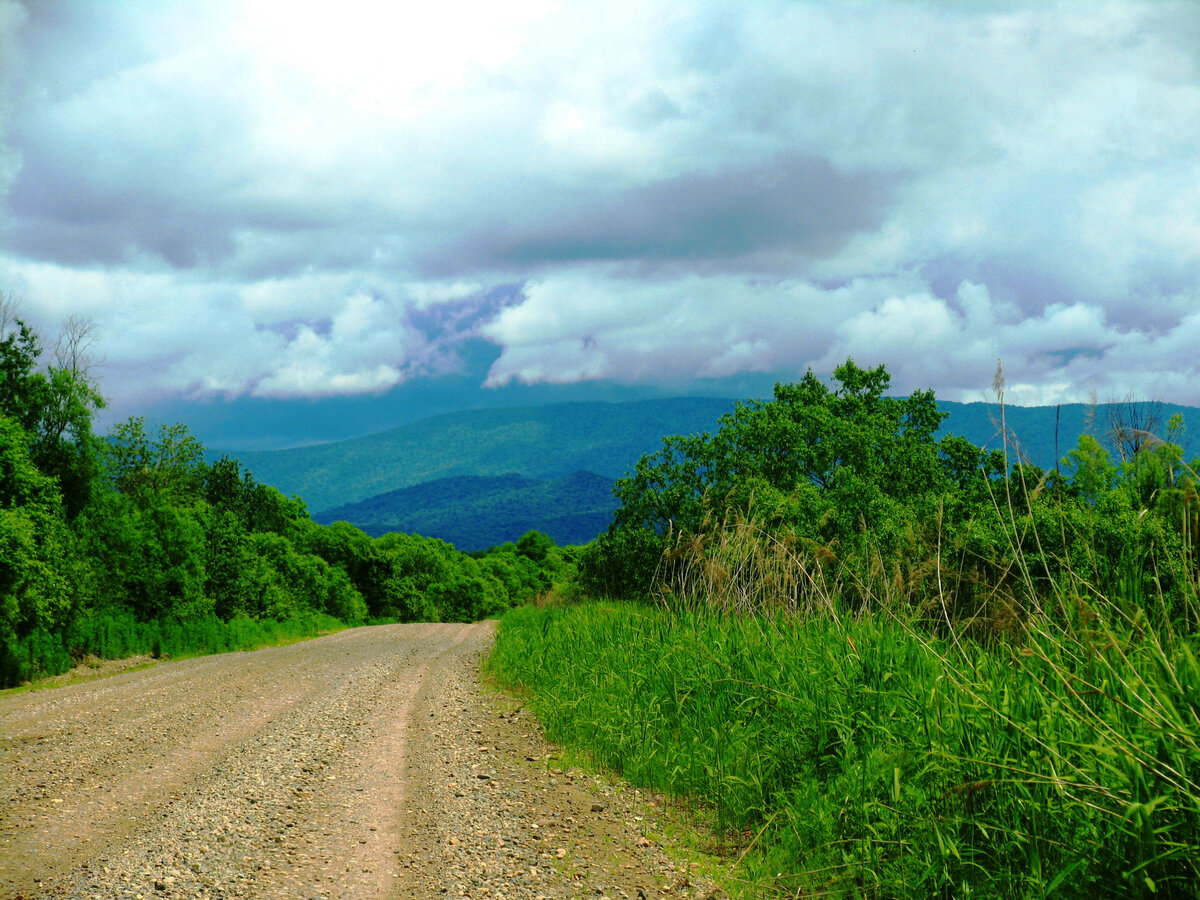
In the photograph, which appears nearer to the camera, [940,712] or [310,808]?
[940,712]

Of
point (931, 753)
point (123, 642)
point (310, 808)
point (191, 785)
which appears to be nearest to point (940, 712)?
point (931, 753)

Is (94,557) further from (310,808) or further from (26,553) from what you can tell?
(310,808)

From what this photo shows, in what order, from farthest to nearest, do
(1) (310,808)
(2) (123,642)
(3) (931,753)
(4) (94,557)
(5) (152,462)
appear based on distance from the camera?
(5) (152,462), (4) (94,557), (2) (123,642), (1) (310,808), (3) (931,753)

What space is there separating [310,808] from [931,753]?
4.84 meters

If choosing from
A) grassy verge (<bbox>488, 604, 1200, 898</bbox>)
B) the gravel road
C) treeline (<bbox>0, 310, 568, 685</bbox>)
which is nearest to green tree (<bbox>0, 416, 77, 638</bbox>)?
treeline (<bbox>0, 310, 568, 685</bbox>)

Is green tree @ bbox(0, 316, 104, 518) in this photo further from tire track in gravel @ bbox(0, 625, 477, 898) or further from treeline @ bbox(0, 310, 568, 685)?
tire track in gravel @ bbox(0, 625, 477, 898)

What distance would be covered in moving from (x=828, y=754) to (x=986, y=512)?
660 inches


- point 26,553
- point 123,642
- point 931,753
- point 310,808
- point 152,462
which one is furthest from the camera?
point 152,462

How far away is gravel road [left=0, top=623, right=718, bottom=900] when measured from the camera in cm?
484

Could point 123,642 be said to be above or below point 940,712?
below

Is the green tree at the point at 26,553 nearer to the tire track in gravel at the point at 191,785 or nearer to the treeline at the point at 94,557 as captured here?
the treeline at the point at 94,557

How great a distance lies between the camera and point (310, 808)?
6.24 m

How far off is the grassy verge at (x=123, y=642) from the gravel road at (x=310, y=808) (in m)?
7.10

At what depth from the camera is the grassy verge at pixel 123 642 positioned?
675 inches
